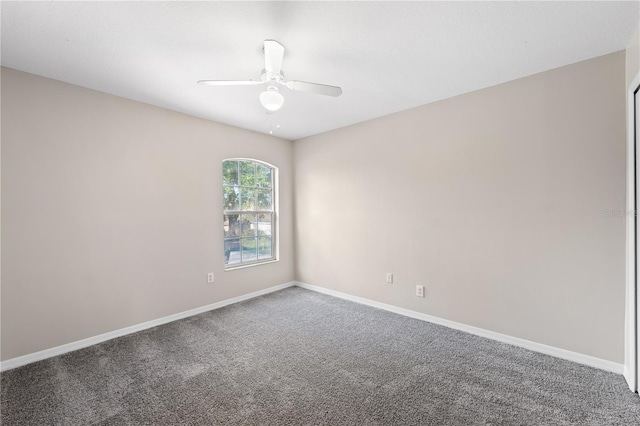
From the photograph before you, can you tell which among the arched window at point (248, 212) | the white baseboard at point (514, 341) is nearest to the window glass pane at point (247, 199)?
the arched window at point (248, 212)

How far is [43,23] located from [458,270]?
3.89 m

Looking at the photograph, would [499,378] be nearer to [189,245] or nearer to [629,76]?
[629,76]

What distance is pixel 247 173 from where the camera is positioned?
4160 millimetres

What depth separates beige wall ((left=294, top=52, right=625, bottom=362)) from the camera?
2.20m

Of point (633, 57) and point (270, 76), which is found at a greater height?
point (633, 57)

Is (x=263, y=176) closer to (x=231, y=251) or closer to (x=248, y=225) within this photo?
(x=248, y=225)

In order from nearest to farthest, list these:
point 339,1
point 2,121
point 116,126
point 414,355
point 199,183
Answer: point 339,1, point 2,121, point 414,355, point 116,126, point 199,183

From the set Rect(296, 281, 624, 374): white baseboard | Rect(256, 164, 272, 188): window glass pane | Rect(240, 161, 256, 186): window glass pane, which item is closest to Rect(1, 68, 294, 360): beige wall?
Rect(240, 161, 256, 186): window glass pane

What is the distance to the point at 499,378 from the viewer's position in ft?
6.89

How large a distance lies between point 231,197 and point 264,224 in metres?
0.72

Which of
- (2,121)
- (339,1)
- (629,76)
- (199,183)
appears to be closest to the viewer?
(339,1)

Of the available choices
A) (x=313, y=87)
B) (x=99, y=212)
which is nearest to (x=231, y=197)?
(x=99, y=212)

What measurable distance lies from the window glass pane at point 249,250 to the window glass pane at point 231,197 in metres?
0.53

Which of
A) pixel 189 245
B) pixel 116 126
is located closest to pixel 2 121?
pixel 116 126
